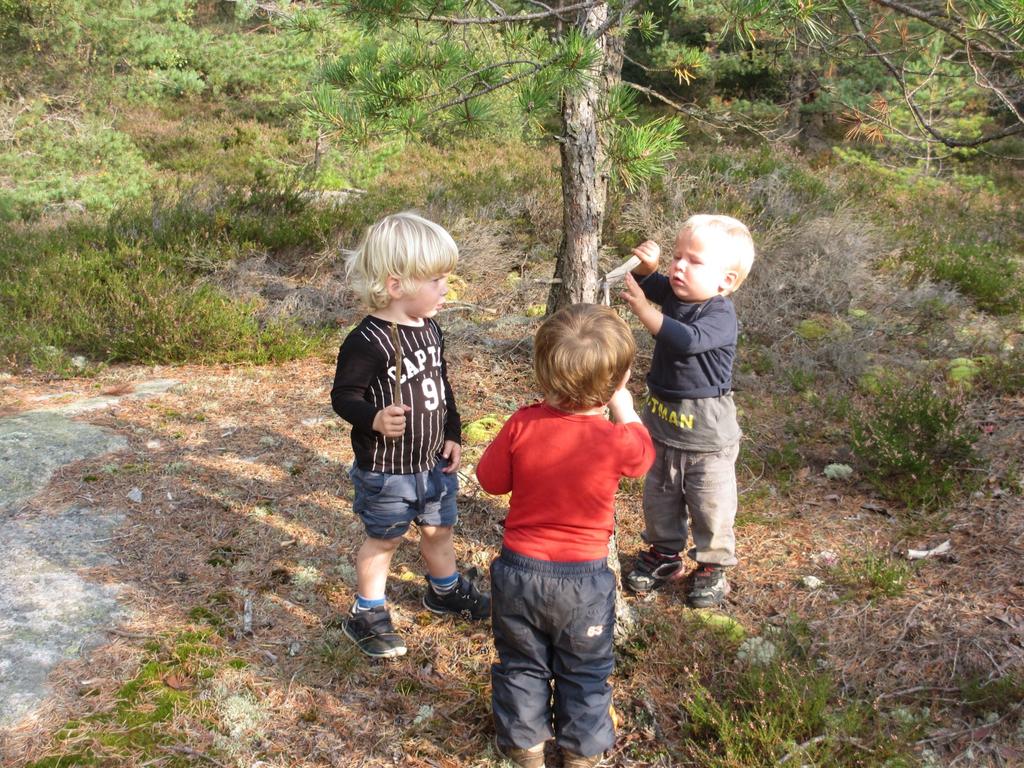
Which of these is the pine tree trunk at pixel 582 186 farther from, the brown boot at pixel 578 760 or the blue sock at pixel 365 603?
the brown boot at pixel 578 760

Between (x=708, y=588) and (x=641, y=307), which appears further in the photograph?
(x=708, y=588)

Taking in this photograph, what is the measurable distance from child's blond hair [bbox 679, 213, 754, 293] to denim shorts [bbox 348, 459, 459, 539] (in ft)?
4.76

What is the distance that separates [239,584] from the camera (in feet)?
11.3

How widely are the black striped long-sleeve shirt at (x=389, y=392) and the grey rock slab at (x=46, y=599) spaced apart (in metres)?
1.36

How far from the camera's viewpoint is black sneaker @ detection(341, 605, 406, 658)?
3.03 meters

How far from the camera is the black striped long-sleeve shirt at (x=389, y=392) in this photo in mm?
2719

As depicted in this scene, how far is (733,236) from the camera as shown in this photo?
3061 mm

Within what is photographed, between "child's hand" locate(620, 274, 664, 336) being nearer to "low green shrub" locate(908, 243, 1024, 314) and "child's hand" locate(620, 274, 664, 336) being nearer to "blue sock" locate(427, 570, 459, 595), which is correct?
"blue sock" locate(427, 570, 459, 595)

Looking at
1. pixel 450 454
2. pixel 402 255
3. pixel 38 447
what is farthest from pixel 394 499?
pixel 38 447

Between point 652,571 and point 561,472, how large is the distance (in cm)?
150

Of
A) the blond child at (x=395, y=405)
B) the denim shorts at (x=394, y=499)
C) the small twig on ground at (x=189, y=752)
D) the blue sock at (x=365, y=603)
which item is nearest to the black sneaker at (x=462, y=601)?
the blond child at (x=395, y=405)

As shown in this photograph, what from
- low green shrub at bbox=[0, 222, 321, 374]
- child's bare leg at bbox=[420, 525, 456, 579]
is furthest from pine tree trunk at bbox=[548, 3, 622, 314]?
low green shrub at bbox=[0, 222, 321, 374]

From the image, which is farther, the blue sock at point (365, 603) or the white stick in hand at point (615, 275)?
the blue sock at point (365, 603)

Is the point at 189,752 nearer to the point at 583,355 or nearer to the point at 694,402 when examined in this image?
the point at 583,355
